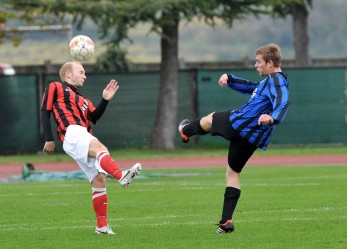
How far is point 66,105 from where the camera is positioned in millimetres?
11859

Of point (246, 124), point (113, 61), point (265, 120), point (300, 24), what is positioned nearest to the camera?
point (265, 120)

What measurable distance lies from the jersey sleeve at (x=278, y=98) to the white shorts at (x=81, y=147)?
1.98 metres

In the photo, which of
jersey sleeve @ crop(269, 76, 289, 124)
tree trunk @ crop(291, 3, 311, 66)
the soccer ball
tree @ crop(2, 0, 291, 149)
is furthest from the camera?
tree trunk @ crop(291, 3, 311, 66)

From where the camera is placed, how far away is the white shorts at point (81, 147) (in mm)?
11445

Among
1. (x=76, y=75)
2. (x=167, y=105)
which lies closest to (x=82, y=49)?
(x=76, y=75)

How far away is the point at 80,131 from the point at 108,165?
0.66 meters

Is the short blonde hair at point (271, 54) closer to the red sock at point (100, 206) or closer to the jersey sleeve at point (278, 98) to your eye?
the jersey sleeve at point (278, 98)

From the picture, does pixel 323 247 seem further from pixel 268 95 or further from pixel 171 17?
pixel 171 17

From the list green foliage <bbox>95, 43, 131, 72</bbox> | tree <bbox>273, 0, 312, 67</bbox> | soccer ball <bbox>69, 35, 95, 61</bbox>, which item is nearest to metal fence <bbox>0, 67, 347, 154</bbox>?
green foliage <bbox>95, 43, 131, 72</bbox>

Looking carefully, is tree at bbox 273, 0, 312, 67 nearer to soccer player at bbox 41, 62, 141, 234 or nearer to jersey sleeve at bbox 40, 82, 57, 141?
soccer player at bbox 41, 62, 141, 234

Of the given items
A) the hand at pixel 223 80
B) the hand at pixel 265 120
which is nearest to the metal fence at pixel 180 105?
the hand at pixel 223 80

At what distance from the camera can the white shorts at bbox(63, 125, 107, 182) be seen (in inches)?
451

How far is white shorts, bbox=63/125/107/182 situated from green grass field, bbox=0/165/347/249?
0.75 meters

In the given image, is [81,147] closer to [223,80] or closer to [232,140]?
[232,140]
